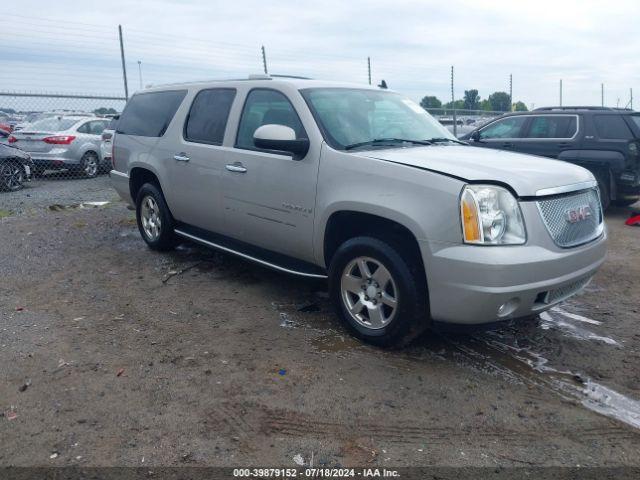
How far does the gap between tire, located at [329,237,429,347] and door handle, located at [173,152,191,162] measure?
2215mm

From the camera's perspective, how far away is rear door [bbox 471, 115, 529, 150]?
10203 millimetres

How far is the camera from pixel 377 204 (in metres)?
3.87

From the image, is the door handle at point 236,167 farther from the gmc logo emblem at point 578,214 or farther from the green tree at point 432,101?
the green tree at point 432,101

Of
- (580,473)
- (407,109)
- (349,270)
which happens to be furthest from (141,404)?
(407,109)

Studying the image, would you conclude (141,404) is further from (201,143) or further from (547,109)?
(547,109)

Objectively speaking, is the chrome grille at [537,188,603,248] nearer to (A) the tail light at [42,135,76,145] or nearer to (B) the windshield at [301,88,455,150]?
(B) the windshield at [301,88,455,150]

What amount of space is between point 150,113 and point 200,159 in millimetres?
1399

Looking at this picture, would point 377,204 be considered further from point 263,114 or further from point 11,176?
point 11,176

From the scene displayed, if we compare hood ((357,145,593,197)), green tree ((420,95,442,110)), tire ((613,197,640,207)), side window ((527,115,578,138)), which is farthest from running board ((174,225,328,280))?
green tree ((420,95,442,110))

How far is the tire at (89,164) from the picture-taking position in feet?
45.9

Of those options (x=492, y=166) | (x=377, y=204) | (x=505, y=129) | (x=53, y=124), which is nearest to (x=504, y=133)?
(x=505, y=129)

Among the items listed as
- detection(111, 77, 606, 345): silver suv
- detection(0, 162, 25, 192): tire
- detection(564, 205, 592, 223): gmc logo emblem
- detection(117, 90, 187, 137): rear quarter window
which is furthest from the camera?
detection(0, 162, 25, 192): tire

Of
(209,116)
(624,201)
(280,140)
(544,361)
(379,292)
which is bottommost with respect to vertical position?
(544,361)

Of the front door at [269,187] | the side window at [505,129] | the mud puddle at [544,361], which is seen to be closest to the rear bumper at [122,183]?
the front door at [269,187]
